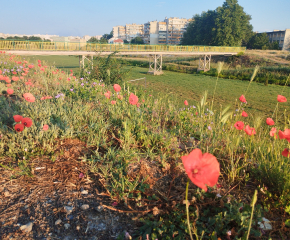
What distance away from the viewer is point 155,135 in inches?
105

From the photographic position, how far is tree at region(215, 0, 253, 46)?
42156mm

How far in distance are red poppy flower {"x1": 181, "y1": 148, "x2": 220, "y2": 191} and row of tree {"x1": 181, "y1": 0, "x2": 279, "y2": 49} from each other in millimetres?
46111

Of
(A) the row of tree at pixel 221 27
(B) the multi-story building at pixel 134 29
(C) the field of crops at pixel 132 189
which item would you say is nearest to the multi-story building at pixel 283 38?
(A) the row of tree at pixel 221 27

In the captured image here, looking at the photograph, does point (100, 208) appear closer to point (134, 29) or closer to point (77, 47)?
point (77, 47)

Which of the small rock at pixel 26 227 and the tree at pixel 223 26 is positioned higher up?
the tree at pixel 223 26

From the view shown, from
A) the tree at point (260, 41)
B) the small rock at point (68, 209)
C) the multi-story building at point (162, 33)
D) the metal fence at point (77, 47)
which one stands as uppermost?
the multi-story building at point (162, 33)

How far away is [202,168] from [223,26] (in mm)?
47394

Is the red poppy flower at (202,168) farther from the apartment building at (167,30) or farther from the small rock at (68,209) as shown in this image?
the apartment building at (167,30)

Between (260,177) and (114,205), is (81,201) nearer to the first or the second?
(114,205)

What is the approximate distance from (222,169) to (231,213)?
65cm

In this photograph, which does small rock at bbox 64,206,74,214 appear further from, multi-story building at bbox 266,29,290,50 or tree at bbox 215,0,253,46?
multi-story building at bbox 266,29,290,50

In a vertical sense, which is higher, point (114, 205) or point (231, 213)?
point (231, 213)

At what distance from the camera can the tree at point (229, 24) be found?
42.2 m

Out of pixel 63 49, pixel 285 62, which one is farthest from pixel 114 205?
pixel 285 62
